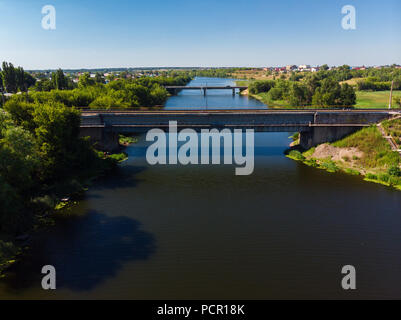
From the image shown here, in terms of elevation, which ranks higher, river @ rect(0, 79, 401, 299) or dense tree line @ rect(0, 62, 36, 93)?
dense tree line @ rect(0, 62, 36, 93)

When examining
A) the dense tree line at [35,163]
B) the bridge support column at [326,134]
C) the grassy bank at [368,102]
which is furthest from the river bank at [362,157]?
the dense tree line at [35,163]

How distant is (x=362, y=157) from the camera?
37062 mm

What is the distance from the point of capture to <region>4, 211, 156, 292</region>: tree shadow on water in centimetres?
1759

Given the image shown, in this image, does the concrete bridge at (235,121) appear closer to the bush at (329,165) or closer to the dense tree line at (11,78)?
the bush at (329,165)

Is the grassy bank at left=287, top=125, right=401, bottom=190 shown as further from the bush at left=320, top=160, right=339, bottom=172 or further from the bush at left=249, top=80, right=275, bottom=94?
the bush at left=249, top=80, right=275, bottom=94

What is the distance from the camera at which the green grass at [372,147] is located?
3491 centimetres

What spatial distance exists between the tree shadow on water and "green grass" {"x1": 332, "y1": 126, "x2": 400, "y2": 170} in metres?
30.3

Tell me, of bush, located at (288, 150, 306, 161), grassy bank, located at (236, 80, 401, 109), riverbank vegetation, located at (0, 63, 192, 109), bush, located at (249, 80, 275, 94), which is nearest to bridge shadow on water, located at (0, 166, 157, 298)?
bush, located at (288, 150, 306, 161)

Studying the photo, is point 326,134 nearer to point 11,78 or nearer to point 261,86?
point 11,78

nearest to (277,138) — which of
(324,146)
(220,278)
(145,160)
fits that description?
(324,146)

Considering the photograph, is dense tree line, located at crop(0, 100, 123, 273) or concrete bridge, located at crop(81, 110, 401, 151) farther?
concrete bridge, located at crop(81, 110, 401, 151)
